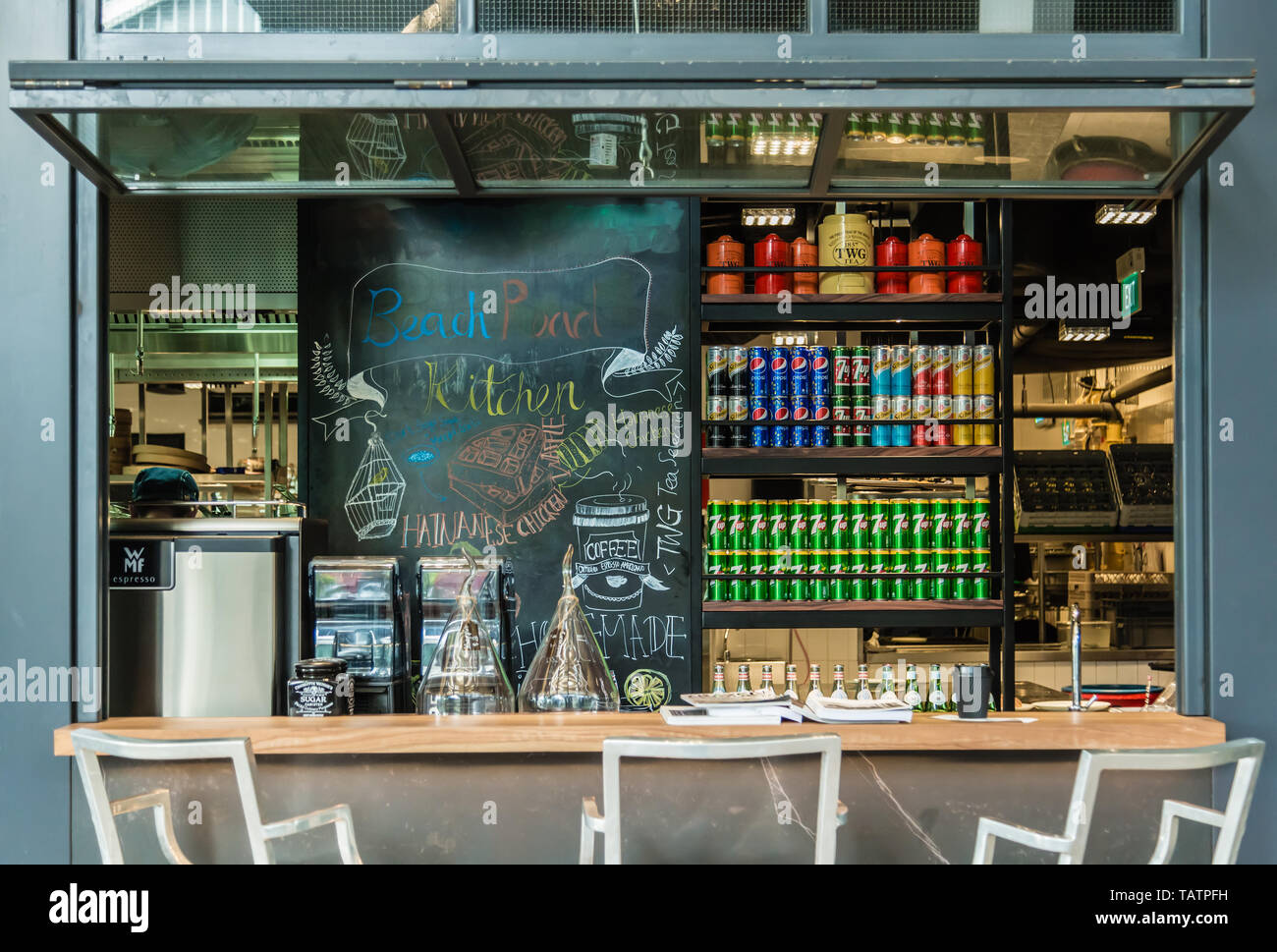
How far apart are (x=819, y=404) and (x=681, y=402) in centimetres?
52

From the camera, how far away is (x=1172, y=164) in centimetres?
250

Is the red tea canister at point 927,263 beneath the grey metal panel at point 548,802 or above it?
above

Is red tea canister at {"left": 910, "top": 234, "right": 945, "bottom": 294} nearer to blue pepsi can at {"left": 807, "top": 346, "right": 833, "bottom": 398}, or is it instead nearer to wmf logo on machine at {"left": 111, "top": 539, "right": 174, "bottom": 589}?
blue pepsi can at {"left": 807, "top": 346, "right": 833, "bottom": 398}

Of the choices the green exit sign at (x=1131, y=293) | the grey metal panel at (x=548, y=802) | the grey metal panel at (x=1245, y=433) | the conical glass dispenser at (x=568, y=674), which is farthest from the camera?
the green exit sign at (x=1131, y=293)

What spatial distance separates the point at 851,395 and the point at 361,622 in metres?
1.96

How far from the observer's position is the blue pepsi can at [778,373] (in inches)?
142

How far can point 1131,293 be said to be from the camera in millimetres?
4570

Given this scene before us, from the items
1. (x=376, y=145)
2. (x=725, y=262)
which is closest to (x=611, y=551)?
(x=725, y=262)

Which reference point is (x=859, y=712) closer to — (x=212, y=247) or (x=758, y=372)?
(x=758, y=372)

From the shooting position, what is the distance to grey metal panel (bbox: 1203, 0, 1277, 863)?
2512 millimetres

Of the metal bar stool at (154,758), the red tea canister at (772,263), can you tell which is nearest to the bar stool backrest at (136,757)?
the metal bar stool at (154,758)

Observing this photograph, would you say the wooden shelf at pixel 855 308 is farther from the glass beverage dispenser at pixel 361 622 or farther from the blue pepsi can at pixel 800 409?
the glass beverage dispenser at pixel 361 622

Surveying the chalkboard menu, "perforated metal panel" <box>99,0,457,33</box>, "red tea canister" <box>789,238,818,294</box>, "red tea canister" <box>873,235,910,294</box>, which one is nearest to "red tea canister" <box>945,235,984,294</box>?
"red tea canister" <box>873,235,910,294</box>
